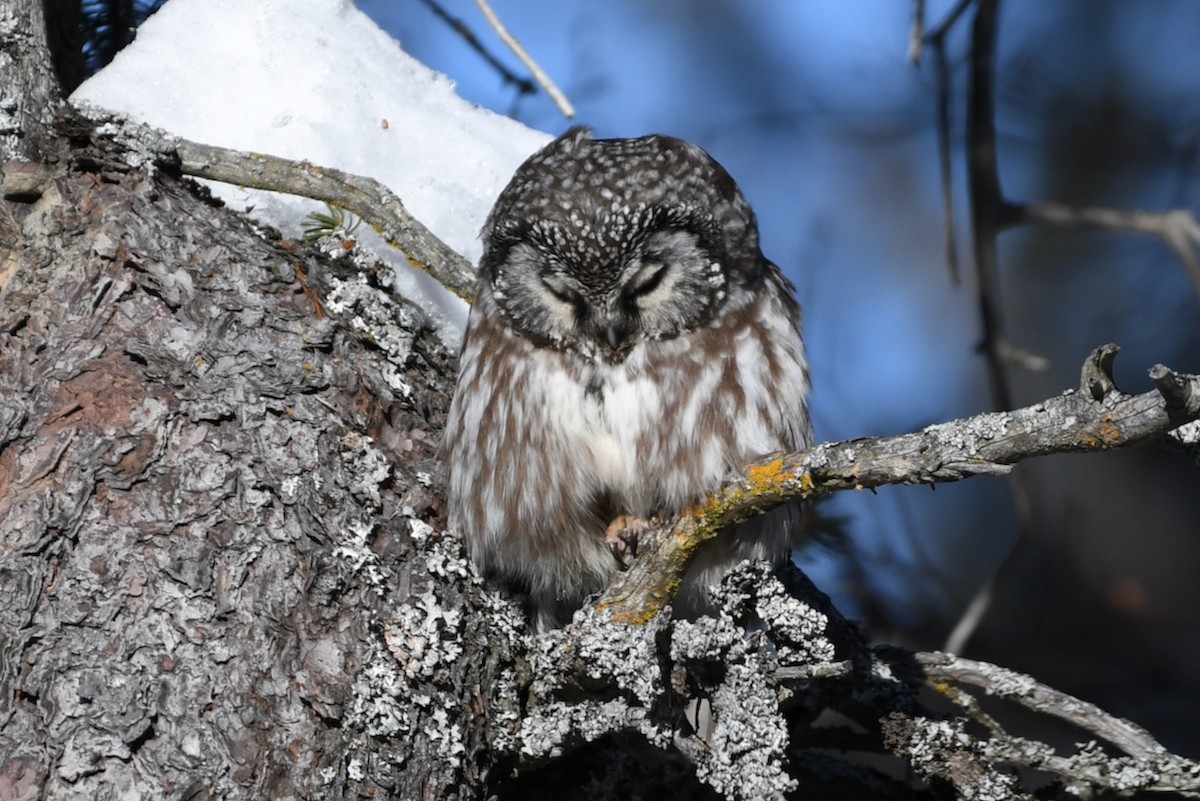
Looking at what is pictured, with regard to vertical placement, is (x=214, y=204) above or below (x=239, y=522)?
above

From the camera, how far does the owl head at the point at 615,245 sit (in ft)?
8.39

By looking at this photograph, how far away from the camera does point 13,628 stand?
2.12 metres

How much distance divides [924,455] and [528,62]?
4.34 ft

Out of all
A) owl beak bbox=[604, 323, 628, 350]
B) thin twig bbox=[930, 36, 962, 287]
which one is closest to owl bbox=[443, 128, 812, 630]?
owl beak bbox=[604, 323, 628, 350]

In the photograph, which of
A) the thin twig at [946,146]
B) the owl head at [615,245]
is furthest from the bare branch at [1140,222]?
the owl head at [615,245]

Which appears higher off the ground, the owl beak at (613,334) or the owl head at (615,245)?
the owl head at (615,245)

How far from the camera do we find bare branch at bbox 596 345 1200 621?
5.67 feet

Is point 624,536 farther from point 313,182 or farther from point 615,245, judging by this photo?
point 313,182

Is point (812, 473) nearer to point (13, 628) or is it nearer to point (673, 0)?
point (13, 628)

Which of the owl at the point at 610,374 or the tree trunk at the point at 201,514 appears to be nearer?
the tree trunk at the point at 201,514

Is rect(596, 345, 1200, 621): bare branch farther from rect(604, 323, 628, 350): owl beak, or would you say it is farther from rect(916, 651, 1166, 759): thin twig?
rect(916, 651, 1166, 759): thin twig

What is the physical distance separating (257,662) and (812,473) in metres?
1.03

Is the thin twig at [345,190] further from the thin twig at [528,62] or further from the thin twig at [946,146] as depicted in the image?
the thin twig at [946,146]

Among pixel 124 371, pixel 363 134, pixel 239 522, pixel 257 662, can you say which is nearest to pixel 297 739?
pixel 257 662
